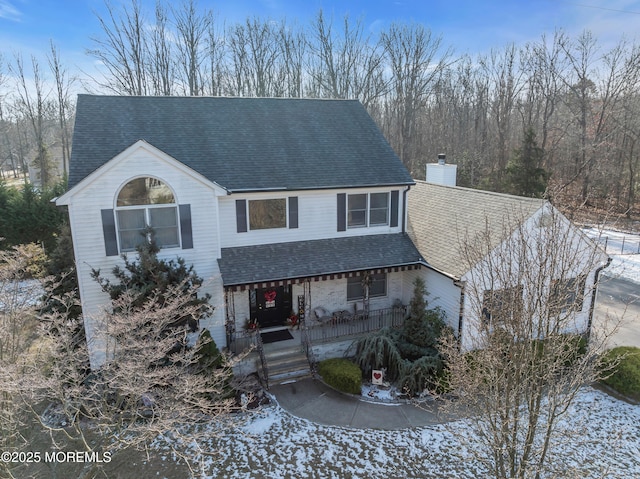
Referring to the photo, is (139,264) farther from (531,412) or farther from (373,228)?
(531,412)

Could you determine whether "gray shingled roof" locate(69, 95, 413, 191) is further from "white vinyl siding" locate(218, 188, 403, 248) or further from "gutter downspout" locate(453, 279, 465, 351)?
"gutter downspout" locate(453, 279, 465, 351)

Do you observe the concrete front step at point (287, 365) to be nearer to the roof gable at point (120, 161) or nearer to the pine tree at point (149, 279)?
the pine tree at point (149, 279)

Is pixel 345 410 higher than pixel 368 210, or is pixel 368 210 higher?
pixel 368 210

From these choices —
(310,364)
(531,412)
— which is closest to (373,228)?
(310,364)

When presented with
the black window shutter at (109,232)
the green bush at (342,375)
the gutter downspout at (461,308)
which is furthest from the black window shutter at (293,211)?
the gutter downspout at (461,308)

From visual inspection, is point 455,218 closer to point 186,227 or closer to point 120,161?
point 186,227

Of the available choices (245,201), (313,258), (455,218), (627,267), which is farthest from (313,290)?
(627,267)
